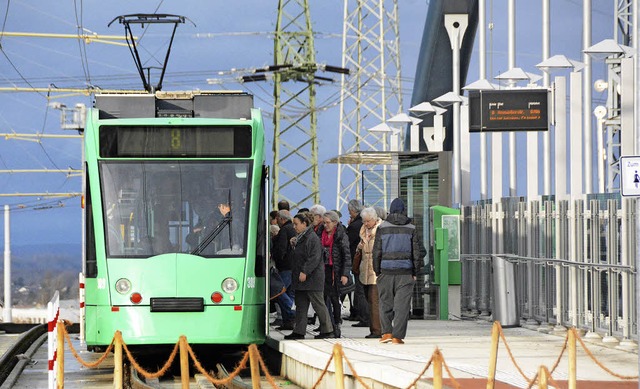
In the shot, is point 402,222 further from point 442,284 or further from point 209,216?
point 442,284

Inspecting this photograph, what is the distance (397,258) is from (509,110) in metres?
7.22

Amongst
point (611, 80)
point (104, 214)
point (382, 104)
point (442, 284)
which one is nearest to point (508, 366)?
point (104, 214)

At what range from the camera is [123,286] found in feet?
63.0

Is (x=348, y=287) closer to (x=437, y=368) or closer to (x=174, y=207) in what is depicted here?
(x=174, y=207)

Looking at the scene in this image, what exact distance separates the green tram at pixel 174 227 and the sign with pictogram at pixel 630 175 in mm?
6466

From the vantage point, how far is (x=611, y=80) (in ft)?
133

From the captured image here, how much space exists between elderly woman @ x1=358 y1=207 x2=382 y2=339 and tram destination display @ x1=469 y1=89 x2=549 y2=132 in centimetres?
502

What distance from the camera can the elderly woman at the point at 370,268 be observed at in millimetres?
→ 20614

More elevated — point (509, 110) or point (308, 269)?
point (509, 110)

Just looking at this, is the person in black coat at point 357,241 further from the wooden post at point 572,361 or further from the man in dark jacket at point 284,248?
the wooden post at point 572,361

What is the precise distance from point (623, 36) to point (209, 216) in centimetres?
2575

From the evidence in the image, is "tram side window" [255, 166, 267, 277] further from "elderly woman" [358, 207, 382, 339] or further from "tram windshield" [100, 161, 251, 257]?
"elderly woman" [358, 207, 382, 339]

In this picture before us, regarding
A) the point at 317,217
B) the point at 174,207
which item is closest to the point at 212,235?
the point at 174,207

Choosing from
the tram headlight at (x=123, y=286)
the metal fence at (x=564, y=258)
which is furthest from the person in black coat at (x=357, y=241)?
the tram headlight at (x=123, y=286)
